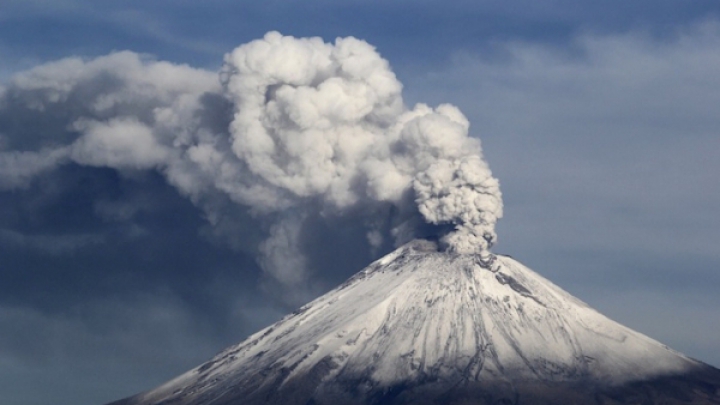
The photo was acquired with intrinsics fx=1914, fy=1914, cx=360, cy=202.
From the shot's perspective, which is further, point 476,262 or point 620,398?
point 476,262

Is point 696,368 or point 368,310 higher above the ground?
point 368,310

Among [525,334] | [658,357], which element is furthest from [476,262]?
[658,357]

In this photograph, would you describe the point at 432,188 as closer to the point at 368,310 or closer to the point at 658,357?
the point at 368,310

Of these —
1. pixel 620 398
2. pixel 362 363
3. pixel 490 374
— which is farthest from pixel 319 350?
pixel 620 398

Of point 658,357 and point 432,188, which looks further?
point 658,357

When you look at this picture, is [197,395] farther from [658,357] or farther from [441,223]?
[658,357]

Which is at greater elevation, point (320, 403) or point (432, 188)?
point (432, 188)
